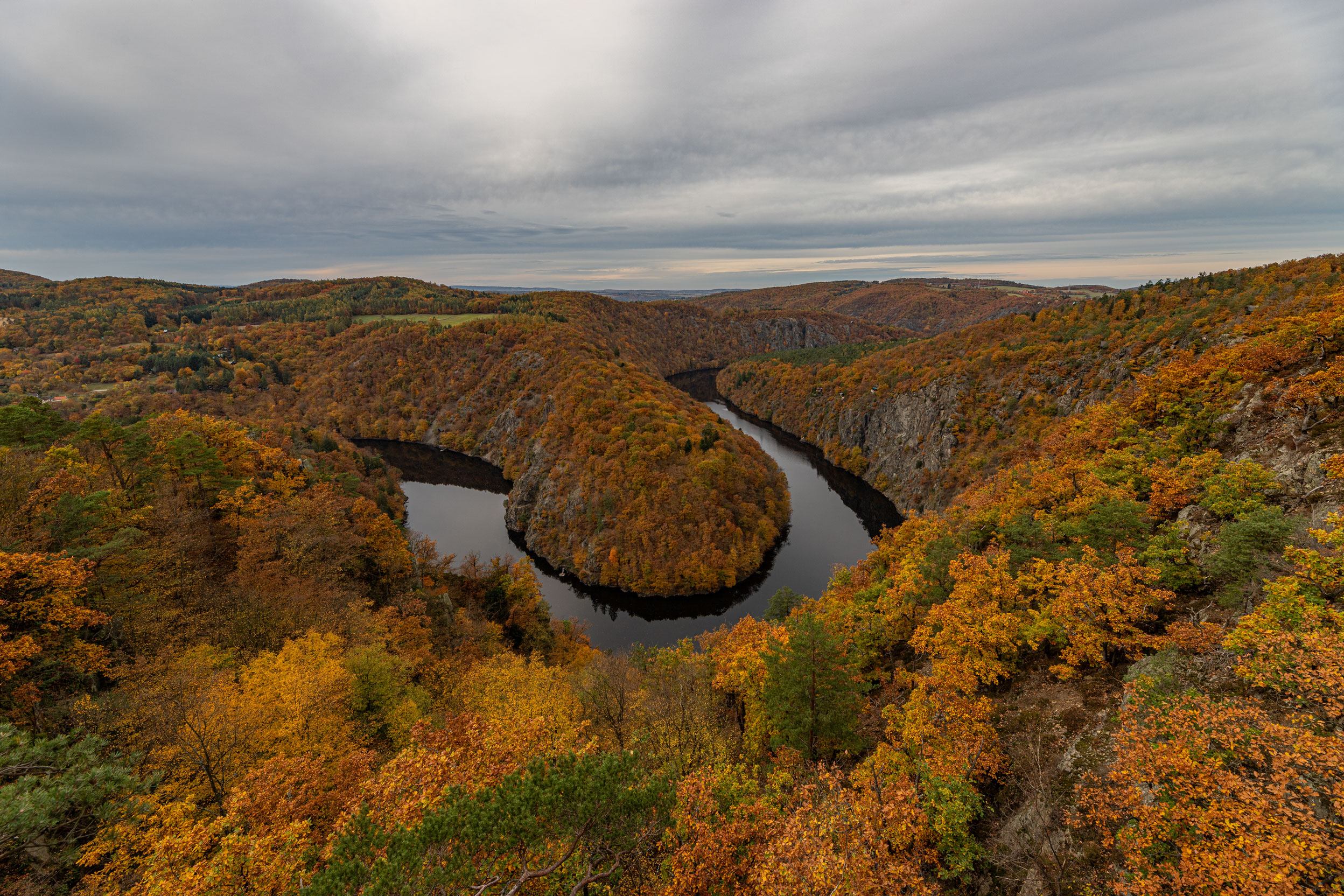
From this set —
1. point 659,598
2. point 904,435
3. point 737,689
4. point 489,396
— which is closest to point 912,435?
point 904,435

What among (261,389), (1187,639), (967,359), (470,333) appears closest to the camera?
(1187,639)

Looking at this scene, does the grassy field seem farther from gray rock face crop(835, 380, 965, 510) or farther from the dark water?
gray rock face crop(835, 380, 965, 510)

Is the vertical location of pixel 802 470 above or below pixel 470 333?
below

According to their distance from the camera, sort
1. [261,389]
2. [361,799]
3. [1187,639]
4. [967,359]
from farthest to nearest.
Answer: [261,389]
[967,359]
[1187,639]
[361,799]

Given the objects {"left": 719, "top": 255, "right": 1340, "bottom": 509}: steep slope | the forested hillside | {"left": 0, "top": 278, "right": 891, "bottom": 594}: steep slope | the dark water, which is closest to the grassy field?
{"left": 0, "top": 278, "right": 891, "bottom": 594}: steep slope

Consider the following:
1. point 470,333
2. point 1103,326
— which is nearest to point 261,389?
point 470,333

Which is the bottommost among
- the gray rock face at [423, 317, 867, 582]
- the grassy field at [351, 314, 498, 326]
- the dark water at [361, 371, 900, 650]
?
the dark water at [361, 371, 900, 650]

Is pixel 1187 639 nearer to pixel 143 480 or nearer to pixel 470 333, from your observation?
pixel 143 480
